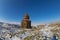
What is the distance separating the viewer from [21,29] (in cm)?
364

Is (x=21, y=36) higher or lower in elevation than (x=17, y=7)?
lower

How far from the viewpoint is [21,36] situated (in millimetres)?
3631

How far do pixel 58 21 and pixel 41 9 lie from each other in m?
0.29

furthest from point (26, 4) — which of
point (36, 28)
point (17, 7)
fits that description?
point (36, 28)

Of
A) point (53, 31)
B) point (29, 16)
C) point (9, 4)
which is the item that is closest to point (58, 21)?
point (53, 31)

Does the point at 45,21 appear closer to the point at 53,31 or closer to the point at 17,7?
the point at 53,31

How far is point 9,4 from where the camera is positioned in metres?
3.75

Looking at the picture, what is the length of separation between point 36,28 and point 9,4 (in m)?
0.51

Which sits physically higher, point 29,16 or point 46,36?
point 29,16

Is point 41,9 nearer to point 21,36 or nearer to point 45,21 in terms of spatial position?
point 45,21

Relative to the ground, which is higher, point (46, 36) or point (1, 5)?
point (1, 5)

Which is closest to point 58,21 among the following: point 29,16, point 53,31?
point 53,31

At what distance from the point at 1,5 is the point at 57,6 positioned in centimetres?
79

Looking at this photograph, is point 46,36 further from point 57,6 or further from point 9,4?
point 9,4
